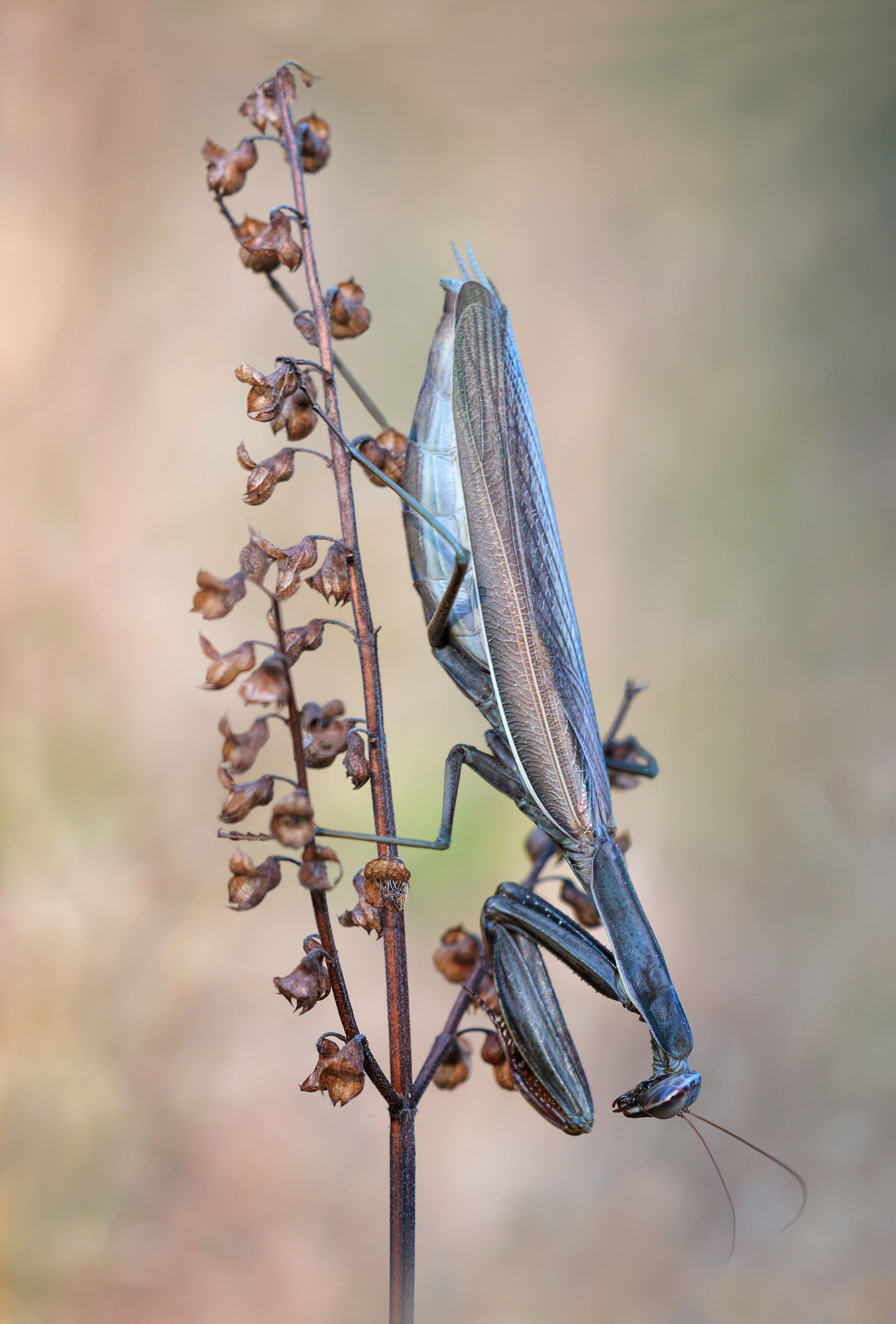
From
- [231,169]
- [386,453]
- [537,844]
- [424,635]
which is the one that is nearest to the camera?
[231,169]

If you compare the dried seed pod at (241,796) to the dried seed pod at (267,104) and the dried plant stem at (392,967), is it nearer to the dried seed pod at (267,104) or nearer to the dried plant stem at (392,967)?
the dried plant stem at (392,967)

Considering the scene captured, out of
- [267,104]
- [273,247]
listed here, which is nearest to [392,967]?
[273,247]

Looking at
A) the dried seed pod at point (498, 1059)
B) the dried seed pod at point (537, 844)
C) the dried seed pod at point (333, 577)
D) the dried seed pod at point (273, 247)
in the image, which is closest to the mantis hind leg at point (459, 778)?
the dried seed pod at point (537, 844)

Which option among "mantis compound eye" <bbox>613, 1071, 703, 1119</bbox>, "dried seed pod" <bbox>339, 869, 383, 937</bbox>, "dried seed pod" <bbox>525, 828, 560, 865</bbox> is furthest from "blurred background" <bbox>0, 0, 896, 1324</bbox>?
"dried seed pod" <bbox>339, 869, 383, 937</bbox>

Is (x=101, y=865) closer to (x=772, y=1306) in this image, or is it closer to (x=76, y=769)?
(x=76, y=769)

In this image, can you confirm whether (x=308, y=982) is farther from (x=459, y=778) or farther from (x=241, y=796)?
(x=459, y=778)

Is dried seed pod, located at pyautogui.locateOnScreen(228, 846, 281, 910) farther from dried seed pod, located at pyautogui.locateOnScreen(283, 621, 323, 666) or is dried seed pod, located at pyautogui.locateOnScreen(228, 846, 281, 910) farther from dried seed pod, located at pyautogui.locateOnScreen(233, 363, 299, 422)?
dried seed pod, located at pyautogui.locateOnScreen(233, 363, 299, 422)

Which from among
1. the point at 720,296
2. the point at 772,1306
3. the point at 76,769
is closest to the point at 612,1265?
the point at 772,1306
